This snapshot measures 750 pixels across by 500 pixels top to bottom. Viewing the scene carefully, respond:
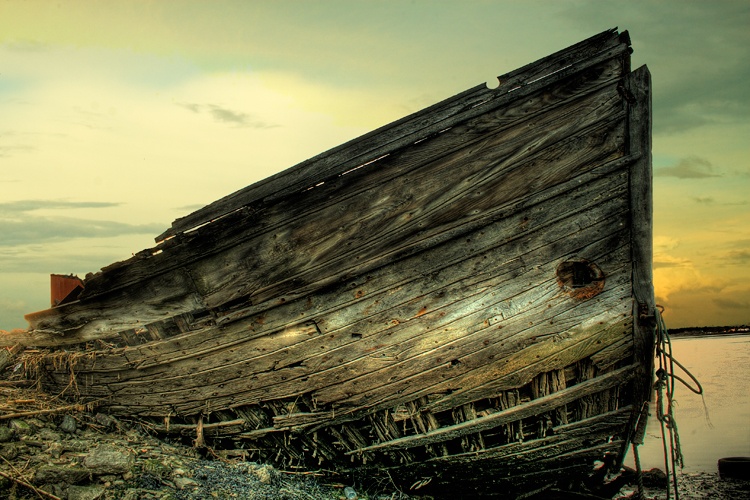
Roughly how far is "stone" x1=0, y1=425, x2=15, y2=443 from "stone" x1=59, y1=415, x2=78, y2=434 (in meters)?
0.51

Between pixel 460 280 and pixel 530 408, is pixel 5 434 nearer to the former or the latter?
pixel 460 280

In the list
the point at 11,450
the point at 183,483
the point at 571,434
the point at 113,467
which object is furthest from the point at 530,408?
the point at 11,450

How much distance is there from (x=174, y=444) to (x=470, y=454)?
268 centimetres

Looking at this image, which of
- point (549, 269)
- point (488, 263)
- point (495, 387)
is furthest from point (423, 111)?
point (495, 387)

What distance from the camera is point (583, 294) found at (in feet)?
13.4

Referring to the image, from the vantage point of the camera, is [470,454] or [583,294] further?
[470,454]

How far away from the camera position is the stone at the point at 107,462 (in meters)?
4.09

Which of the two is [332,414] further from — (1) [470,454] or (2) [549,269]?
(2) [549,269]

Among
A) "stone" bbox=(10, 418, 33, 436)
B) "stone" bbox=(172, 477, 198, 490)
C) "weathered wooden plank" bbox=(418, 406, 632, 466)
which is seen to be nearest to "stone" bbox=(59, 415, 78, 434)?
"stone" bbox=(10, 418, 33, 436)

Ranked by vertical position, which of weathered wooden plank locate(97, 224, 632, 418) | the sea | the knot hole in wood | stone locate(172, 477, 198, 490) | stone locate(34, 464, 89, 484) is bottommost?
the sea

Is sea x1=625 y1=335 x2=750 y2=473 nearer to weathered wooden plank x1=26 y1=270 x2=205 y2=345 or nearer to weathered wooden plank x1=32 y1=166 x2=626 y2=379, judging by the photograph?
weathered wooden plank x1=32 y1=166 x2=626 y2=379

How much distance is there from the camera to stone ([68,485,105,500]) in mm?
3810

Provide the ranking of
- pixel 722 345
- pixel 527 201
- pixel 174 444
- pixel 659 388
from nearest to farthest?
pixel 527 201 < pixel 659 388 < pixel 174 444 < pixel 722 345

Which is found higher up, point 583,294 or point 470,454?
point 583,294
